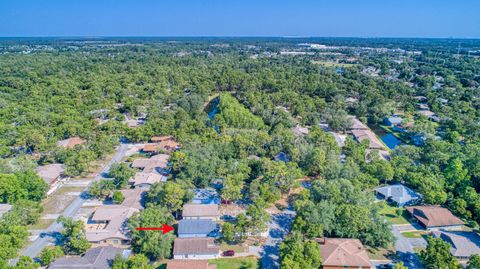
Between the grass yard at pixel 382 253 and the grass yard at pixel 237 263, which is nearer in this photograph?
the grass yard at pixel 237 263

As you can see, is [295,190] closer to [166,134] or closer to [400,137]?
[166,134]

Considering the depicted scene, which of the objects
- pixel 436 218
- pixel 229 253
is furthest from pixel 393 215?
pixel 229 253

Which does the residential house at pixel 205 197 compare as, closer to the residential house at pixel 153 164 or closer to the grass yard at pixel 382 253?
the residential house at pixel 153 164

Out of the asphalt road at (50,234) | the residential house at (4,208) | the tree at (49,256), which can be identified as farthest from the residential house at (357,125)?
the residential house at (4,208)

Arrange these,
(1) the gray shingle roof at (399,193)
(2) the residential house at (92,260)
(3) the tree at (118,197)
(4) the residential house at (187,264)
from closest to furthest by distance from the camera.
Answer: (2) the residential house at (92,260) < (4) the residential house at (187,264) < (3) the tree at (118,197) < (1) the gray shingle roof at (399,193)

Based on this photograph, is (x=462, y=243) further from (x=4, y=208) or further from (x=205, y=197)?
(x=4, y=208)

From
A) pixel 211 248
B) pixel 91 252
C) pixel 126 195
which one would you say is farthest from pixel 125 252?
pixel 126 195

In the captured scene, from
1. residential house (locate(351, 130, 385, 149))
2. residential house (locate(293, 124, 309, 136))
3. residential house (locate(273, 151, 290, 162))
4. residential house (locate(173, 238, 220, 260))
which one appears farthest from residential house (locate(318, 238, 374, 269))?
residential house (locate(293, 124, 309, 136))
